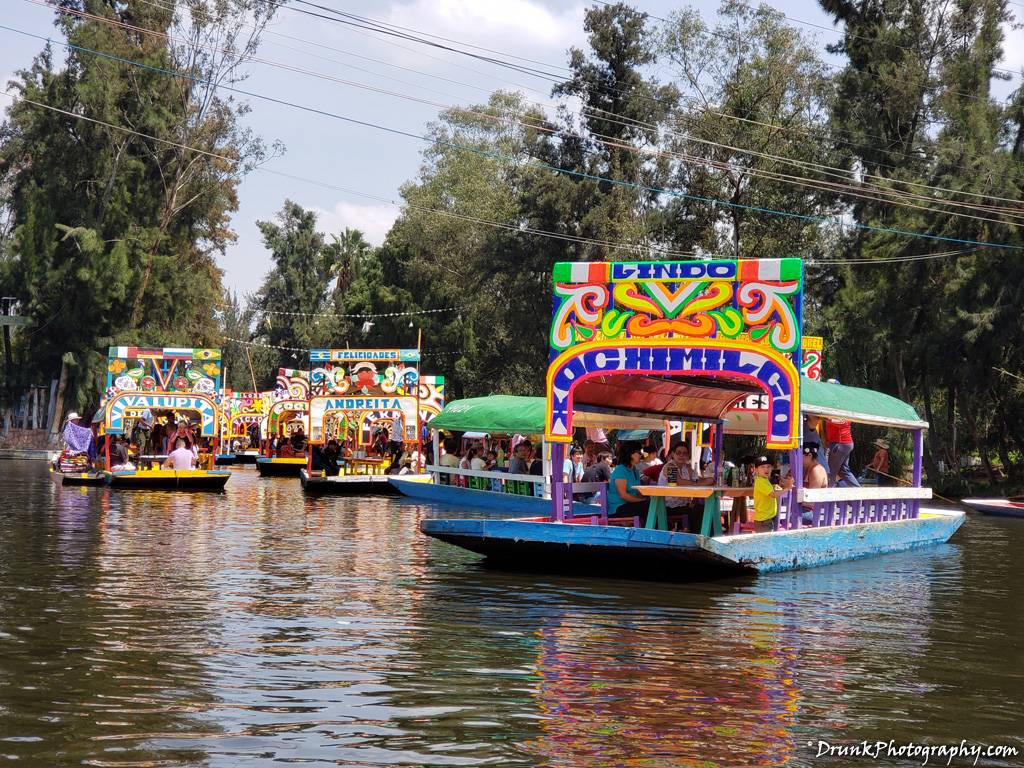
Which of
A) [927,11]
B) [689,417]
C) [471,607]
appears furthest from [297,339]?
[471,607]

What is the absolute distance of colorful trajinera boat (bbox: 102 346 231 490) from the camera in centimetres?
3478

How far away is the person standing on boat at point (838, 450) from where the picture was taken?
73.6 ft

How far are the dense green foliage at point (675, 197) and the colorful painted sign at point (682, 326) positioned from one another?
25819 mm

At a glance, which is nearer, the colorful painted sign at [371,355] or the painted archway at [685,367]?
A: the painted archway at [685,367]

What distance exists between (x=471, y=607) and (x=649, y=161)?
4602 cm

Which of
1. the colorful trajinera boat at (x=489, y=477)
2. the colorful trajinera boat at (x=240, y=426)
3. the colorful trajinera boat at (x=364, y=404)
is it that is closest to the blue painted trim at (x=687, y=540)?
the colorful trajinera boat at (x=489, y=477)

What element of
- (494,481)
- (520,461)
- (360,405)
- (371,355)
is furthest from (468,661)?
(371,355)

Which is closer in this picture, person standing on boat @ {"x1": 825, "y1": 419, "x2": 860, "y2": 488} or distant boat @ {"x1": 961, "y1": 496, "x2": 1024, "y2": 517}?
person standing on boat @ {"x1": 825, "y1": 419, "x2": 860, "y2": 488}

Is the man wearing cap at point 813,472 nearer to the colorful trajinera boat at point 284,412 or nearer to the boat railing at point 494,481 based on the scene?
the boat railing at point 494,481

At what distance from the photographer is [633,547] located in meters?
16.0

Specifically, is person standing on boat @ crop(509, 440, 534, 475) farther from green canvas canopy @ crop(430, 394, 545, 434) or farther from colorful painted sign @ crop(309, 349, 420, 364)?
colorful painted sign @ crop(309, 349, 420, 364)

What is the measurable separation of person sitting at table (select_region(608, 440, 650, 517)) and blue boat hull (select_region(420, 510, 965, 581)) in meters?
1.26

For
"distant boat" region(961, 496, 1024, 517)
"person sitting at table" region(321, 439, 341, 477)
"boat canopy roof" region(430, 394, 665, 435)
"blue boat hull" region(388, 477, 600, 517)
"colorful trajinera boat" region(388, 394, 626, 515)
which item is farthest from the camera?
"person sitting at table" region(321, 439, 341, 477)

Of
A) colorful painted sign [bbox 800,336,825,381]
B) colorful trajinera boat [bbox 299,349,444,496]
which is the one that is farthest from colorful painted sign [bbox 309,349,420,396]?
colorful painted sign [bbox 800,336,825,381]
